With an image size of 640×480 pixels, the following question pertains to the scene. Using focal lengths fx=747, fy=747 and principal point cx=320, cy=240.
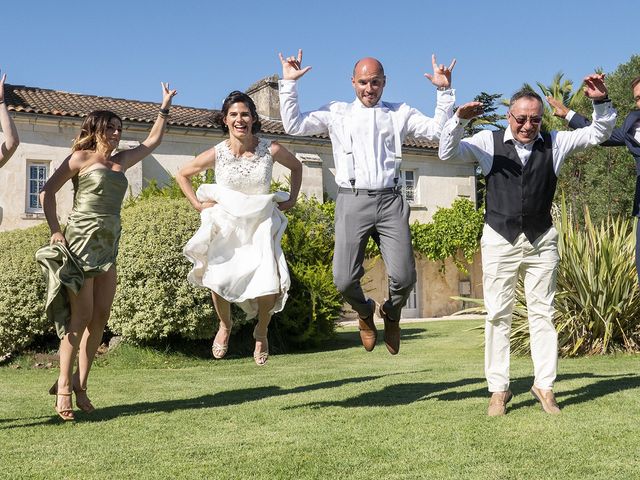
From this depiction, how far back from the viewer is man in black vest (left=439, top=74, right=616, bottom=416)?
5.84 m

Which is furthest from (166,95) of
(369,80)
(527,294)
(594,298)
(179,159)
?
(179,159)

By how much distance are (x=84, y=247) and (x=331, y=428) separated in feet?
8.46

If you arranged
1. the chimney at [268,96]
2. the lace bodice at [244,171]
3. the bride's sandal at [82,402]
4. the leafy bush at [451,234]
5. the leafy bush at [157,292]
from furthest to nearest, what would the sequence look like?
the leafy bush at [451,234] < the chimney at [268,96] < the leafy bush at [157,292] < the bride's sandal at [82,402] < the lace bodice at [244,171]

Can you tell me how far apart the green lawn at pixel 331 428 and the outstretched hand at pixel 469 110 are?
7.53 feet

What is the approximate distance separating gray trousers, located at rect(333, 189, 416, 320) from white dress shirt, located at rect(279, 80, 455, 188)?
15 centimetres

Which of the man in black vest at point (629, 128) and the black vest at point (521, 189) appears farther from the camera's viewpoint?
the man in black vest at point (629, 128)

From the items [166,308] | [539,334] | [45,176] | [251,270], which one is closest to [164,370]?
[166,308]

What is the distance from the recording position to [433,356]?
1152 cm

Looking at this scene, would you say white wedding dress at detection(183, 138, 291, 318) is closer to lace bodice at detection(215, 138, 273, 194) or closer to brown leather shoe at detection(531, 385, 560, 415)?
lace bodice at detection(215, 138, 273, 194)

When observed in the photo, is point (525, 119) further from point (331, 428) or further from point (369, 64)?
point (331, 428)

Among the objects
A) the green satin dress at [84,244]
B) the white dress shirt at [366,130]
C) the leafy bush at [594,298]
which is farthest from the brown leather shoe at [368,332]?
the leafy bush at [594,298]

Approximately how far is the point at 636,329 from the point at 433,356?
3.00 meters

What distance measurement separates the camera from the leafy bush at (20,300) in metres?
11.4

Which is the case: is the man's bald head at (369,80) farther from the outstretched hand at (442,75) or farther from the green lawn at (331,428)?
the green lawn at (331,428)
